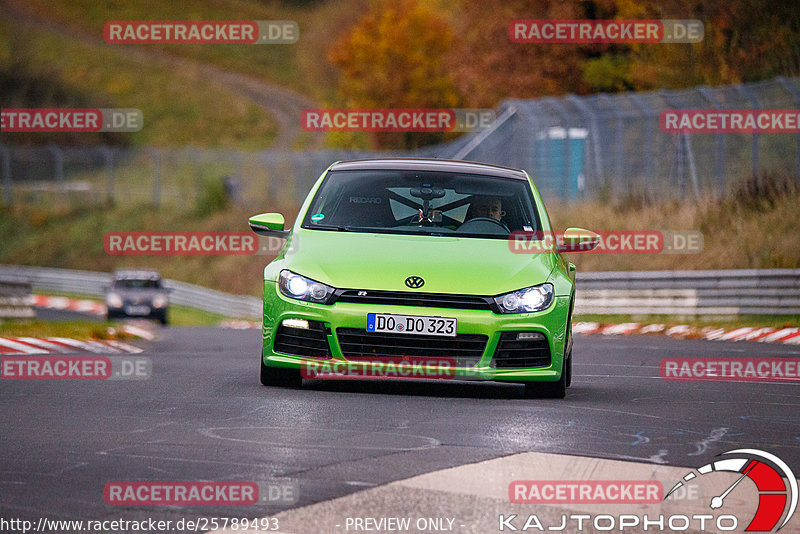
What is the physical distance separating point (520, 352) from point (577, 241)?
4.34ft

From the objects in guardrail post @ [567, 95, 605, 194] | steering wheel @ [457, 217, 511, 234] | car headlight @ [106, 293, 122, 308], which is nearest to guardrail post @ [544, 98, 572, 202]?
guardrail post @ [567, 95, 605, 194]

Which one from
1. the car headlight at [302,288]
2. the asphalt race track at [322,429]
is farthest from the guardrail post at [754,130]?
the car headlight at [302,288]

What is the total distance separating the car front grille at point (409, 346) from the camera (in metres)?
9.87

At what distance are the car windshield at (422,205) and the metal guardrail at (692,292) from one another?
1178 centimetres

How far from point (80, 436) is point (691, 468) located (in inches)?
129

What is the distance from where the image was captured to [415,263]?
33.0ft

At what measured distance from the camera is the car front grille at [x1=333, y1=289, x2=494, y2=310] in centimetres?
991

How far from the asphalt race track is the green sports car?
0.82 feet

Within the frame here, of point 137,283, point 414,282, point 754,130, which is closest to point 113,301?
point 137,283

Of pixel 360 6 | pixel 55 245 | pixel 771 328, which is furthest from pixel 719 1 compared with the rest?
pixel 360 6

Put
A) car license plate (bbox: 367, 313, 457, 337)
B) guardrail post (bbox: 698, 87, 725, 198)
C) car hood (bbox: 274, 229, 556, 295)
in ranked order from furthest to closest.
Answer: guardrail post (bbox: 698, 87, 725, 198)
car hood (bbox: 274, 229, 556, 295)
car license plate (bbox: 367, 313, 457, 337)

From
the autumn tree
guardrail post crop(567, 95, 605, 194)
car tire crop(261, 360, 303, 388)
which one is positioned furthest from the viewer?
the autumn tree

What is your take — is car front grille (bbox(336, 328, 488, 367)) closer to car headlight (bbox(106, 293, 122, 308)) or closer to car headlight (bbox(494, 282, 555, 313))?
car headlight (bbox(494, 282, 555, 313))

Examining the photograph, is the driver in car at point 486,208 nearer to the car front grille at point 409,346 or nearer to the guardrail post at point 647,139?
the car front grille at point 409,346
